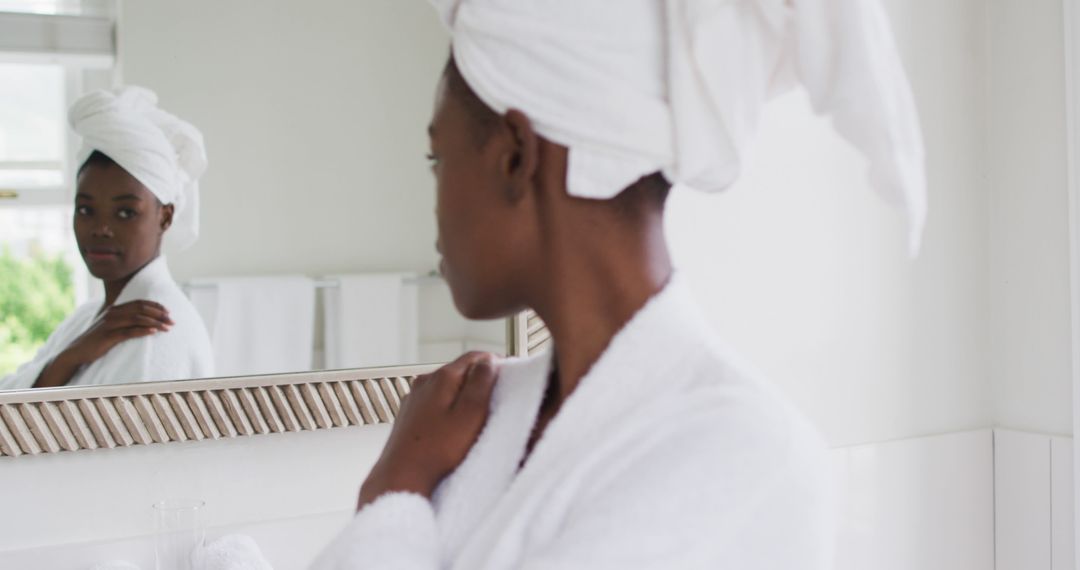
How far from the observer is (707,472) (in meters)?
0.54

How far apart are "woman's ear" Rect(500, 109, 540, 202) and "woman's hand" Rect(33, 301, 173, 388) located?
752 mm

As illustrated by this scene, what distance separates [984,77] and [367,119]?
1115mm

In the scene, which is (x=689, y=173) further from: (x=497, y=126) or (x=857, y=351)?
(x=857, y=351)

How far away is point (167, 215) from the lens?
1.20 meters

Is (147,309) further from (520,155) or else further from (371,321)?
(520,155)

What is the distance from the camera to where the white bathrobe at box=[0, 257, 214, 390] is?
1.16m

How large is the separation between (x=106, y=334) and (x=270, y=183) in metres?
0.25

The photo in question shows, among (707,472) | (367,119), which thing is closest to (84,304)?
(367,119)

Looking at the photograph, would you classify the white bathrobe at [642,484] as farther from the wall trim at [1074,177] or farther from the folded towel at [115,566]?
the wall trim at [1074,177]

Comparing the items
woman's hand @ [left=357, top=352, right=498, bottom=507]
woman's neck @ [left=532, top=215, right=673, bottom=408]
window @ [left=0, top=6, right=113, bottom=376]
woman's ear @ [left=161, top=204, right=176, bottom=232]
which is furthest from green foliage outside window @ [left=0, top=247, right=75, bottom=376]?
woman's neck @ [left=532, top=215, right=673, bottom=408]

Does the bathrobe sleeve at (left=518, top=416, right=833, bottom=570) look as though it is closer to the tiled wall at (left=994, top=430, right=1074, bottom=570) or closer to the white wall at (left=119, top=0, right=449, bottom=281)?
the white wall at (left=119, top=0, right=449, bottom=281)

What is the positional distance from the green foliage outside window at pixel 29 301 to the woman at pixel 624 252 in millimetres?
678

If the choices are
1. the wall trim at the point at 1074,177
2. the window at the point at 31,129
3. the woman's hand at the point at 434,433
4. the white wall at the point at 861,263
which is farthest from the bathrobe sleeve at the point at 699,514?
the wall trim at the point at 1074,177

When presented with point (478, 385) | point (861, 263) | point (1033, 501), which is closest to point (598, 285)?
point (478, 385)
